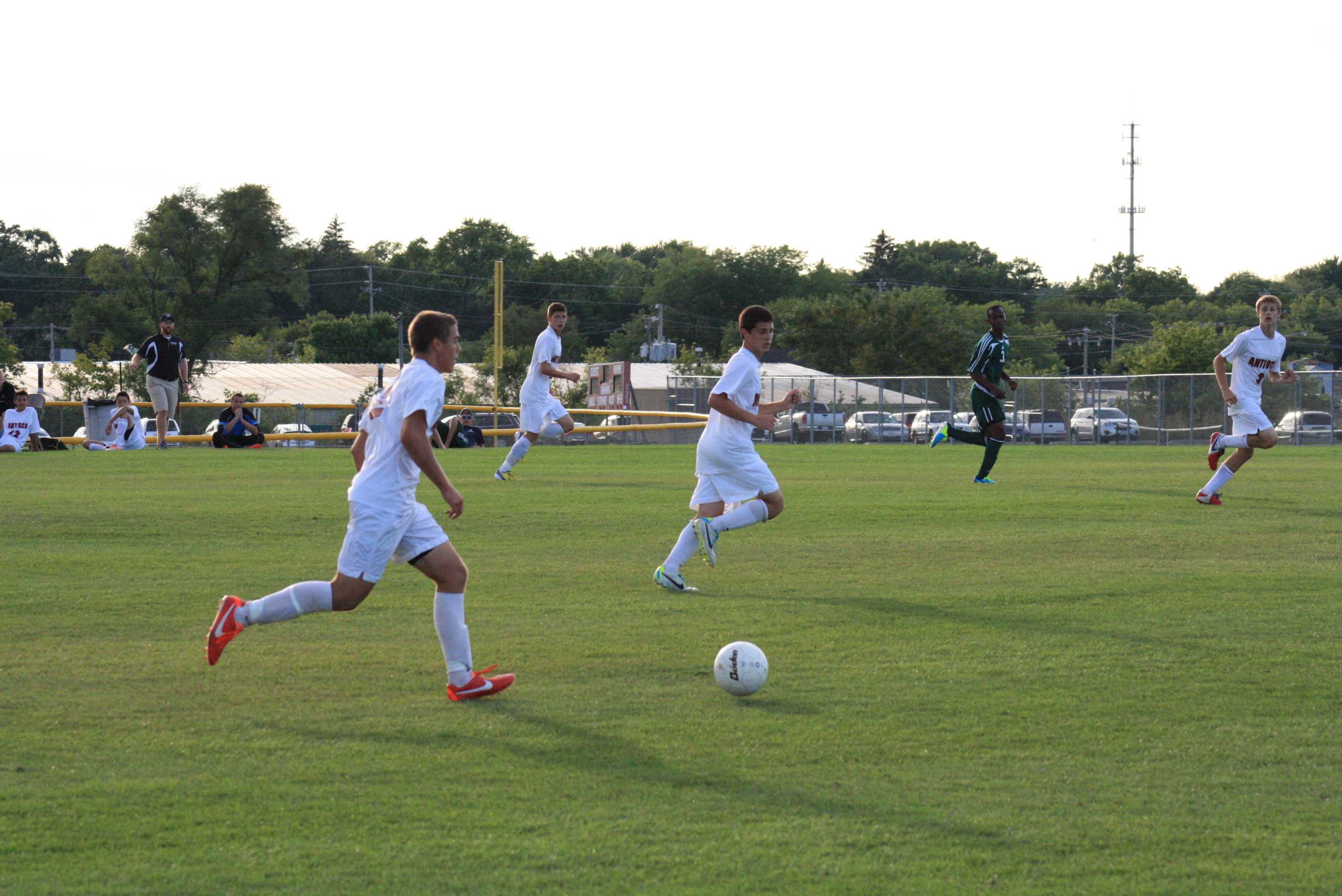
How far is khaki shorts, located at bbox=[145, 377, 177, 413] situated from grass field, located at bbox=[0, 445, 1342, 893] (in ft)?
39.2

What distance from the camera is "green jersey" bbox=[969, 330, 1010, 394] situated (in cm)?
1875

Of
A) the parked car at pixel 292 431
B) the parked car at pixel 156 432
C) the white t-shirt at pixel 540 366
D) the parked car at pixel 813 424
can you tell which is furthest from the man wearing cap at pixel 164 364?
the parked car at pixel 813 424

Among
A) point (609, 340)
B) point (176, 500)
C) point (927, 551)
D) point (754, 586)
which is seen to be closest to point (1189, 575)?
point (927, 551)

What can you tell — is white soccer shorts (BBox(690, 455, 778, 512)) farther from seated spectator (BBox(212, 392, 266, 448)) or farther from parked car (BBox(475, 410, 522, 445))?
parked car (BBox(475, 410, 522, 445))

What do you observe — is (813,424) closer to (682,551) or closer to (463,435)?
(463,435)

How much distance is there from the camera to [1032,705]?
6008 millimetres

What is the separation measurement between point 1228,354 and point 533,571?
29.5 ft

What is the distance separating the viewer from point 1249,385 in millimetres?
15539

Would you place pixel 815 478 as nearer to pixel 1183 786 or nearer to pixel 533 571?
pixel 533 571

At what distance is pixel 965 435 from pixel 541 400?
651 cm

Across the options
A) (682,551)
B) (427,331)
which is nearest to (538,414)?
(682,551)

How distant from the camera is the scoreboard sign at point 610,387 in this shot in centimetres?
5844

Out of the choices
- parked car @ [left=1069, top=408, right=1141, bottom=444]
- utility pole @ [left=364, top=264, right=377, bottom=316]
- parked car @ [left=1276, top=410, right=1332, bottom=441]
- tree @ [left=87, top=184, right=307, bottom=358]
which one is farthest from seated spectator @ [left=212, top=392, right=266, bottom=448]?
utility pole @ [left=364, top=264, right=377, bottom=316]

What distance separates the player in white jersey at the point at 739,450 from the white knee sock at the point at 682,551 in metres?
0.02
